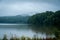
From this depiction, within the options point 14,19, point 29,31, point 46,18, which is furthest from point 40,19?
point 14,19

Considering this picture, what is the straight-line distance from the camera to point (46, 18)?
2.08 meters

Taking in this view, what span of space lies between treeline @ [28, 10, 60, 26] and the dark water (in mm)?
79

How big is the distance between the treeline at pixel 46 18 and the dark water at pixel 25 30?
0.08m

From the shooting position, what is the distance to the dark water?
2.04 meters

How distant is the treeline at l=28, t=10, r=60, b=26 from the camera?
2.08m

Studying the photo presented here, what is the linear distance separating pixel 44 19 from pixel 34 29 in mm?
220

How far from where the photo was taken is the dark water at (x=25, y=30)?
2.04 metres

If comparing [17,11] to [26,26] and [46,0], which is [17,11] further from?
[46,0]

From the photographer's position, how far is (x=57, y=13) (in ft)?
6.86

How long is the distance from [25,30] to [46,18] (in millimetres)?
369

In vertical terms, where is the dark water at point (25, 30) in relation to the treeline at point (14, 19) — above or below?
below

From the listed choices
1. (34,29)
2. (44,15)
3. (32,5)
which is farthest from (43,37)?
(32,5)

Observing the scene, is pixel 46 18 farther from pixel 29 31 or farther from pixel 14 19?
pixel 14 19

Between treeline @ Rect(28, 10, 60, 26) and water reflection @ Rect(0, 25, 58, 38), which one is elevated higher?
treeline @ Rect(28, 10, 60, 26)
